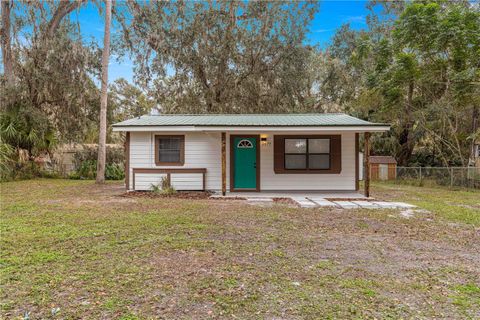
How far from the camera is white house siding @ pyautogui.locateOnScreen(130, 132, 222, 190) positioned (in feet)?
32.2

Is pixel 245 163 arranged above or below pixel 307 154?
below

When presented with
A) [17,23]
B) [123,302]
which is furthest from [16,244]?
[17,23]

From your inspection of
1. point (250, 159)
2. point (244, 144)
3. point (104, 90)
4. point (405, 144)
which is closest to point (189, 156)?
point (244, 144)

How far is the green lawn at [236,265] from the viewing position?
2.58 metres

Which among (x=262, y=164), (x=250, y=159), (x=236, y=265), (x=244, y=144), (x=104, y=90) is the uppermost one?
(x=104, y=90)

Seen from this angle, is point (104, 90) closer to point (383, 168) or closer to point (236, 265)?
point (236, 265)

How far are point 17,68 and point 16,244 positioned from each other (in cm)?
1257

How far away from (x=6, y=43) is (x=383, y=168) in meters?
18.3

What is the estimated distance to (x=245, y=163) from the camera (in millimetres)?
9898

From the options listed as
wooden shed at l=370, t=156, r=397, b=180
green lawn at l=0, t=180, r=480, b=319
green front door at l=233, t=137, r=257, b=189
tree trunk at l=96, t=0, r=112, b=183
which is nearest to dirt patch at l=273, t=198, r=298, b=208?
green lawn at l=0, t=180, r=480, b=319

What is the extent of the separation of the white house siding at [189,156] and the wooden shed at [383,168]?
363 inches

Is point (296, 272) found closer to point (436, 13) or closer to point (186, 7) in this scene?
point (436, 13)

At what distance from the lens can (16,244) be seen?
4.16 m

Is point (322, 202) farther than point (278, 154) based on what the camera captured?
No
